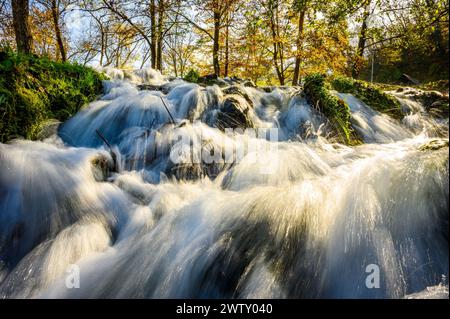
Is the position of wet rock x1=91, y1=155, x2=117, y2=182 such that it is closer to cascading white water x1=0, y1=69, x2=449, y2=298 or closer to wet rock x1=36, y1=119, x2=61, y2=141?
cascading white water x1=0, y1=69, x2=449, y2=298

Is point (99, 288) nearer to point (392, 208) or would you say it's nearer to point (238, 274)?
point (238, 274)

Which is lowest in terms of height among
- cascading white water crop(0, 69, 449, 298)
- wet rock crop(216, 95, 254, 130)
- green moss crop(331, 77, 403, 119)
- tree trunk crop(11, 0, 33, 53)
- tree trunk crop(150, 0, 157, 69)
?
cascading white water crop(0, 69, 449, 298)

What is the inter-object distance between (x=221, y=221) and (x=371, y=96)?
5395 millimetres

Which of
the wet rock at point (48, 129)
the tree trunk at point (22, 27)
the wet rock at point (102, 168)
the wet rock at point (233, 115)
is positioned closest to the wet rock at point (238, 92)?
the wet rock at point (233, 115)

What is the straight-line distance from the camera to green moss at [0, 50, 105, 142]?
11.0ft

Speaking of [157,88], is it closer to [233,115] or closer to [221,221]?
[233,115]

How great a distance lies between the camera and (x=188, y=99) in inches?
198

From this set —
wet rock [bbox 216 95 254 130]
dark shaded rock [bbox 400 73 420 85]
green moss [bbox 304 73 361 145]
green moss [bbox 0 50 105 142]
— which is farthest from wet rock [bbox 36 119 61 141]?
dark shaded rock [bbox 400 73 420 85]

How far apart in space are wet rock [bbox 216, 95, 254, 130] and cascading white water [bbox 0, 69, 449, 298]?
752mm

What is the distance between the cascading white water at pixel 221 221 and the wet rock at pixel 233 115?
752 mm

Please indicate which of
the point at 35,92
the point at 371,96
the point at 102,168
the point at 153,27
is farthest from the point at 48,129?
the point at 153,27

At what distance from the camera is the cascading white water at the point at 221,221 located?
1733 mm

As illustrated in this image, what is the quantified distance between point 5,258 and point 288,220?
7.16ft

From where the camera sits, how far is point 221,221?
2268 mm
